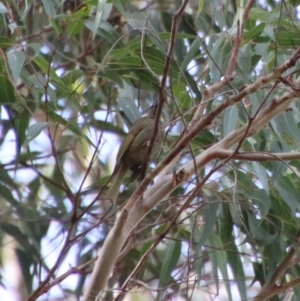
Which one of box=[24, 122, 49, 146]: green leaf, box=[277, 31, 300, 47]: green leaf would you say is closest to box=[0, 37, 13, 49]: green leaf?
box=[24, 122, 49, 146]: green leaf

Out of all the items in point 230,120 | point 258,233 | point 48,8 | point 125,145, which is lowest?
point 258,233

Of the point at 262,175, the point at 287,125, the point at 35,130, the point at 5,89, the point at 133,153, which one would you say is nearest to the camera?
the point at 35,130

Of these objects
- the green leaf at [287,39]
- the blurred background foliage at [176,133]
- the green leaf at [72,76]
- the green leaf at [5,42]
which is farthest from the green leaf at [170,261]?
the green leaf at [5,42]

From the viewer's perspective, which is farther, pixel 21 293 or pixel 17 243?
pixel 21 293

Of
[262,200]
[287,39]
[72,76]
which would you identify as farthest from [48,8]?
[262,200]

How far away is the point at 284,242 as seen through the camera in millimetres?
2650

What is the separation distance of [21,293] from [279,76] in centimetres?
264

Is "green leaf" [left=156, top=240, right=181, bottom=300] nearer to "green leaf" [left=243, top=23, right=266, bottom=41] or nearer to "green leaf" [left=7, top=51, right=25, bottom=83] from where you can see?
"green leaf" [left=243, top=23, right=266, bottom=41]

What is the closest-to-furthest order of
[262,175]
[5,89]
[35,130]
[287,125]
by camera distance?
1. [35,130]
2. [287,125]
3. [262,175]
4. [5,89]

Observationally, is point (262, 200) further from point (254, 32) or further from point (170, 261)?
point (254, 32)

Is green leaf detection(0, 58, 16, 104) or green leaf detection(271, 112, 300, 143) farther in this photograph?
green leaf detection(0, 58, 16, 104)

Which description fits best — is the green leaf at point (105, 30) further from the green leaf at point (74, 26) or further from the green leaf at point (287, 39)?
the green leaf at point (287, 39)

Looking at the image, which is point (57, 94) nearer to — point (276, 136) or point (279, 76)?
point (276, 136)

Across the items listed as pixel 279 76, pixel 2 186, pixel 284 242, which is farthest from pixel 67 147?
pixel 279 76
